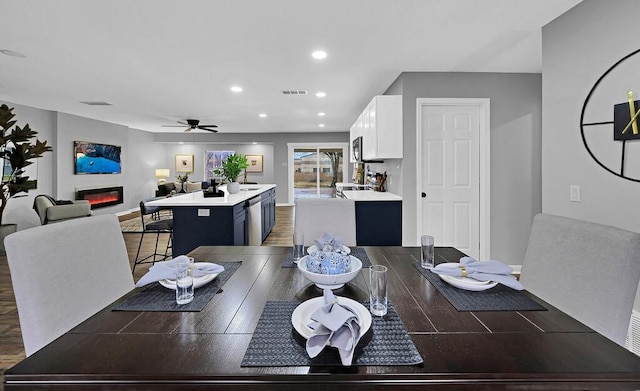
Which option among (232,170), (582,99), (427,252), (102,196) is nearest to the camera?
(427,252)

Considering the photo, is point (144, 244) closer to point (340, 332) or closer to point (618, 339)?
point (340, 332)

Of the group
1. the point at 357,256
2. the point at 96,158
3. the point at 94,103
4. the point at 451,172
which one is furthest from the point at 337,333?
the point at 96,158

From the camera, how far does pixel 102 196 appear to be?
761 centimetres

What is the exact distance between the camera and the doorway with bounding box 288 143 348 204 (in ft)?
33.0

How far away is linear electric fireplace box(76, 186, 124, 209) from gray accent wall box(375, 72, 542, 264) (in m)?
7.05

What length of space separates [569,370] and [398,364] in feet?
1.24

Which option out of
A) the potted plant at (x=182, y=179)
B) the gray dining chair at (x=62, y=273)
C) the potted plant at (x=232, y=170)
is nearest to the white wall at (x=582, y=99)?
the gray dining chair at (x=62, y=273)

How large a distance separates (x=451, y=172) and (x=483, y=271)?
2754 mm

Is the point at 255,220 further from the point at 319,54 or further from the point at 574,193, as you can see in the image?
the point at 574,193

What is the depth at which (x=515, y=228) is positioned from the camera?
380 centimetres

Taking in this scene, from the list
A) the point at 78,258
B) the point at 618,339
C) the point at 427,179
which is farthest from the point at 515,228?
the point at 78,258

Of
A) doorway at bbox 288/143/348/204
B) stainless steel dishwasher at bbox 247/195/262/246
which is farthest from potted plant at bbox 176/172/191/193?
stainless steel dishwasher at bbox 247/195/262/246

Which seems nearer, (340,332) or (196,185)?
(340,332)

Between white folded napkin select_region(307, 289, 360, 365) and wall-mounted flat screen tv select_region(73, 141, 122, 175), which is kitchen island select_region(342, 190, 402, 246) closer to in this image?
white folded napkin select_region(307, 289, 360, 365)
